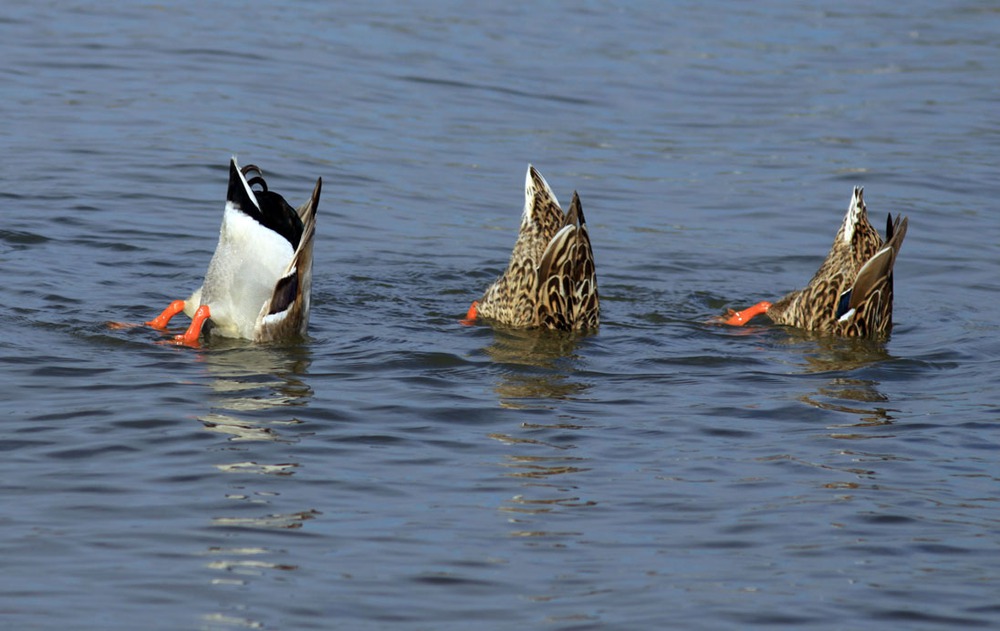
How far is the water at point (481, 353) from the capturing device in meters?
5.43

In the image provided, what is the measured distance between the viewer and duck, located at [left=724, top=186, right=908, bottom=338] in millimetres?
9531

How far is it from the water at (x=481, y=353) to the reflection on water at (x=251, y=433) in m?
0.02

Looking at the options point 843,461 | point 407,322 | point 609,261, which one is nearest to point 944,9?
point 609,261

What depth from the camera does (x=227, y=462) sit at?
6.42 metres

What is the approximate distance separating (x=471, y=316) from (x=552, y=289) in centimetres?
55

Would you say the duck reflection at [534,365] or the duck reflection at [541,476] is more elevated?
the duck reflection at [534,365]

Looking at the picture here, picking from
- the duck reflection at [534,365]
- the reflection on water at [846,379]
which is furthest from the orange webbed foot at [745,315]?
the duck reflection at [534,365]

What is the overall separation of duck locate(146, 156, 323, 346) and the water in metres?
0.20

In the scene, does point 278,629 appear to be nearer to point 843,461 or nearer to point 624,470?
point 624,470

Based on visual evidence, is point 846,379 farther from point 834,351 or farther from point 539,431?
point 539,431

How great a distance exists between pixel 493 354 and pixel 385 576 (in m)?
3.51

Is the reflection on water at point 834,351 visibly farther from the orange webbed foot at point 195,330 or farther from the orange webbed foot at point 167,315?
the orange webbed foot at point 167,315

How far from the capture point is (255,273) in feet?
27.4

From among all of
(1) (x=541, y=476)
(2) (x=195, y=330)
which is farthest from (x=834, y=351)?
(2) (x=195, y=330)
